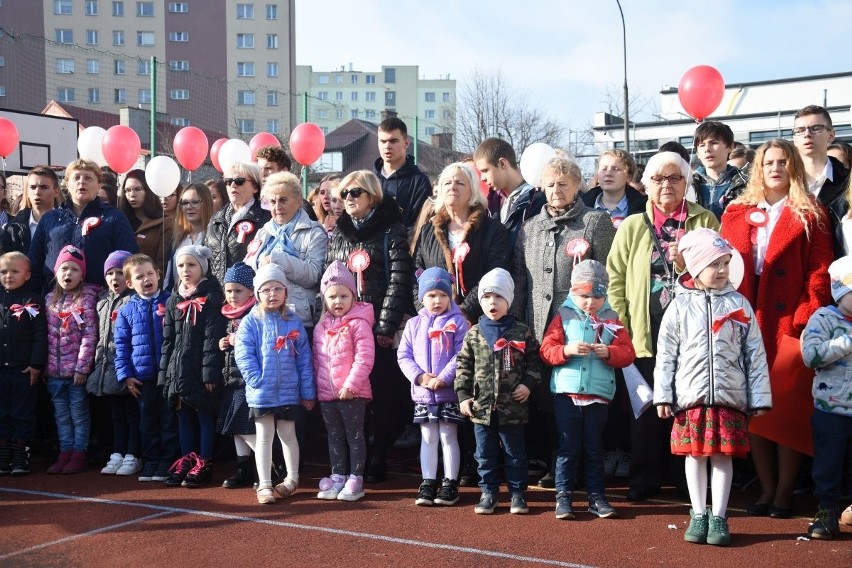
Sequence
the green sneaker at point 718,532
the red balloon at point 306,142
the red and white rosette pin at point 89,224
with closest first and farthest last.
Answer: the green sneaker at point 718,532 → the red and white rosette pin at point 89,224 → the red balloon at point 306,142

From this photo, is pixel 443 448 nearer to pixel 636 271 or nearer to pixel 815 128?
pixel 636 271

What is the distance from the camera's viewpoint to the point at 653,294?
6.08 m

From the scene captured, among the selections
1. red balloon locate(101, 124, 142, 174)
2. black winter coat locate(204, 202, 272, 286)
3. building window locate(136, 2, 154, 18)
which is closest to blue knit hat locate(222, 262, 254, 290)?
black winter coat locate(204, 202, 272, 286)

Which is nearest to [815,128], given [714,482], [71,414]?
[714,482]

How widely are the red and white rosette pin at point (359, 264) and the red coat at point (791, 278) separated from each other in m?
2.65

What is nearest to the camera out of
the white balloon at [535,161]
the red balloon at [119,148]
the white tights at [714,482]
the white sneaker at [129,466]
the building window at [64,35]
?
the white tights at [714,482]

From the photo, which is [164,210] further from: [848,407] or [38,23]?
[38,23]

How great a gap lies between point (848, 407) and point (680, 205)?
64.6 inches

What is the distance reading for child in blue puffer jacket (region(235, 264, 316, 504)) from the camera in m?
6.43

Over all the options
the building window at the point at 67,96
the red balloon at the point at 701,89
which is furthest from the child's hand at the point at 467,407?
the building window at the point at 67,96

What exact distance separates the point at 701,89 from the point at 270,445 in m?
7.00

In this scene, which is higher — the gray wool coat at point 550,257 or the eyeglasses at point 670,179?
the eyeglasses at point 670,179

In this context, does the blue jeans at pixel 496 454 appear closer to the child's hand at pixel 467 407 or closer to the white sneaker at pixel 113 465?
the child's hand at pixel 467 407

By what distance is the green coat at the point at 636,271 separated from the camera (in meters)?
6.07
